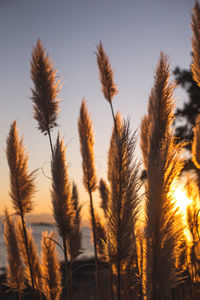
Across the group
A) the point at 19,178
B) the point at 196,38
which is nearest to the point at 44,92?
the point at 19,178

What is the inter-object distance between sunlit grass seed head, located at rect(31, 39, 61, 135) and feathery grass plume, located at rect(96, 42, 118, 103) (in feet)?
3.62

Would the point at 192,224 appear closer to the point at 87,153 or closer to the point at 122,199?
the point at 122,199

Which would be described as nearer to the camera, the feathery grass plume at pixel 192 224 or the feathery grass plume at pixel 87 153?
the feathery grass plume at pixel 192 224

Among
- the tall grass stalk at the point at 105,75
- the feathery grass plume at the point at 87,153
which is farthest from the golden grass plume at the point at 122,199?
the tall grass stalk at the point at 105,75

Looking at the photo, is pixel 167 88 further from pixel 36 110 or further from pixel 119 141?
pixel 36 110

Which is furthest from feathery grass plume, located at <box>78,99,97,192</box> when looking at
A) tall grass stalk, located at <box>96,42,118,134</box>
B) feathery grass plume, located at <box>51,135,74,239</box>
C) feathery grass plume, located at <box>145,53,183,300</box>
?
feathery grass plume, located at <box>145,53,183,300</box>

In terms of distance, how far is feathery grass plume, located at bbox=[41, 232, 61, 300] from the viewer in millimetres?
3198

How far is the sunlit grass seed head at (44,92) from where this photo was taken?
310 cm

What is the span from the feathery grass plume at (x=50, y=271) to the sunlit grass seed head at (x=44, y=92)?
124cm

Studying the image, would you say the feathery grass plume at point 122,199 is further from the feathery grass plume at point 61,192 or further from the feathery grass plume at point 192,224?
the feathery grass plume at point 192,224

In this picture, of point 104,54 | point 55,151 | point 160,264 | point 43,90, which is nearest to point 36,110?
point 43,90

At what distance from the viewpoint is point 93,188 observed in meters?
4.45

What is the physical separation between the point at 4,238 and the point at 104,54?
280 centimetres

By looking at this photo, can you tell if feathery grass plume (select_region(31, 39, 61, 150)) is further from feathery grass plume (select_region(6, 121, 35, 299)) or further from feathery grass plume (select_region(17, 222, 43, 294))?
feathery grass plume (select_region(17, 222, 43, 294))
